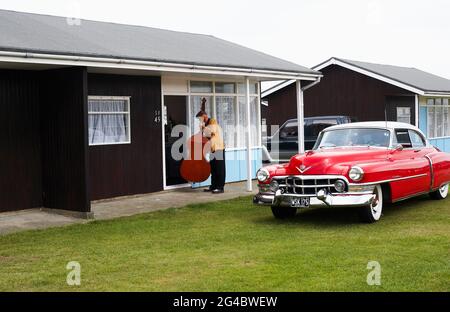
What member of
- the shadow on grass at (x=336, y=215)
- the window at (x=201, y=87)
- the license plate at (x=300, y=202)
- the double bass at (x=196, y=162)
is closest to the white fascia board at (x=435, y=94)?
the window at (x=201, y=87)

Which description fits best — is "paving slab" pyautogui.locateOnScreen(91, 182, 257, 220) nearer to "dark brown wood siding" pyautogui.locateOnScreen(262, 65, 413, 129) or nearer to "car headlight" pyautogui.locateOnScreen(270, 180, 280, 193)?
"car headlight" pyautogui.locateOnScreen(270, 180, 280, 193)

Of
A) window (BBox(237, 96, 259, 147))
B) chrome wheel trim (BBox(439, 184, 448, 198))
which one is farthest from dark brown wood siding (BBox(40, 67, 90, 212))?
chrome wheel trim (BBox(439, 184, 448, 198))

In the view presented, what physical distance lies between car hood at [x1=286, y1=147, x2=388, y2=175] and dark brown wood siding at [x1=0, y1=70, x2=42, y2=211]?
4969mm

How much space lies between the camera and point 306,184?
9977 millimetres

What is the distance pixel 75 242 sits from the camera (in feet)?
30.0

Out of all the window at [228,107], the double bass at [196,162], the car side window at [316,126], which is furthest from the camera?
the car side window at [316,126]

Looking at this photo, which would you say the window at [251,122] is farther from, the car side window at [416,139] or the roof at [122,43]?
the car side window at [416,139]

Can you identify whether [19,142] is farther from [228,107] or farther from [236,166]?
[236,166]

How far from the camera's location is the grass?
21.7 ft

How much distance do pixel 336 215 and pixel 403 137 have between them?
1.96 meters

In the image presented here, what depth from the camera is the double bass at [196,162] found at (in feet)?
48.9

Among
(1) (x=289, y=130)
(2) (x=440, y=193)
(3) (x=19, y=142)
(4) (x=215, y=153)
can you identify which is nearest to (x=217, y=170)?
(4) (x=215, y=153)

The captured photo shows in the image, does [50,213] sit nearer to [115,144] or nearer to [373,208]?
[115,144]
